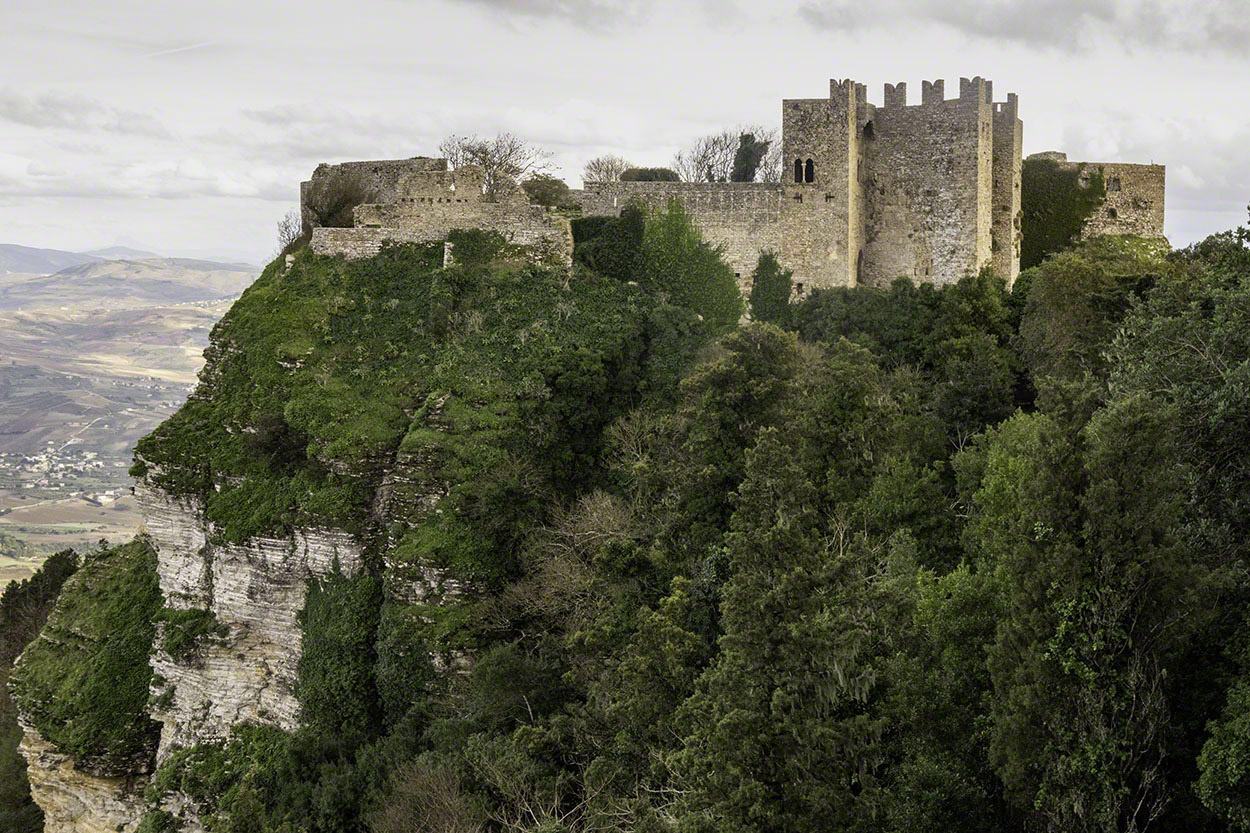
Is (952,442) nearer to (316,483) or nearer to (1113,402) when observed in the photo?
(1113,402)

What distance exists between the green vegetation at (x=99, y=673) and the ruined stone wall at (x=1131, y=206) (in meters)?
35.4

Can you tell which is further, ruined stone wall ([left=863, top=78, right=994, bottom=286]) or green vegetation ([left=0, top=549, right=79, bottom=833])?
green vegetation ([left=0, top=549, right=79, bottom=833])

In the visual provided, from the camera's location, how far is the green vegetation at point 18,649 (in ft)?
155

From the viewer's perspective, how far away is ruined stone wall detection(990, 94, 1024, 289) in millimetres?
41031

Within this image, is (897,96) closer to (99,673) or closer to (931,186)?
(931,186)

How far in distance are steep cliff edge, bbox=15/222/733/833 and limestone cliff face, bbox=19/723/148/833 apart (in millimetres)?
76

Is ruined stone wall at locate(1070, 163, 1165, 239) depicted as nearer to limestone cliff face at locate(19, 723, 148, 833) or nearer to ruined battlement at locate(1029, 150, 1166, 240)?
ruined battlement at locate(1029, 150, 1166, 240)

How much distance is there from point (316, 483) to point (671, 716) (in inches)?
637

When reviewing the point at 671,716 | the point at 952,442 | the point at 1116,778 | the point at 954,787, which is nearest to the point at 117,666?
the point at 671,716

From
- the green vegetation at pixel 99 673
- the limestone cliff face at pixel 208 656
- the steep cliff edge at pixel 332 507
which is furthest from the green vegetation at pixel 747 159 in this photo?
the green vegetation at pixel 99 673

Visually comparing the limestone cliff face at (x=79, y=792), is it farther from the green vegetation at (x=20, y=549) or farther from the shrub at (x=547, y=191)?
the green vegetation at (x=20, y=549)

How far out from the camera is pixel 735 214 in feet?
140

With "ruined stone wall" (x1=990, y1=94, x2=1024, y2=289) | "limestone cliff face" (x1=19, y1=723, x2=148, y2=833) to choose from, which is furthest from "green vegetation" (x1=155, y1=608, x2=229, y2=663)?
"ruined stone wall" (x1=990, y1=94, x2=1024, y2=289)

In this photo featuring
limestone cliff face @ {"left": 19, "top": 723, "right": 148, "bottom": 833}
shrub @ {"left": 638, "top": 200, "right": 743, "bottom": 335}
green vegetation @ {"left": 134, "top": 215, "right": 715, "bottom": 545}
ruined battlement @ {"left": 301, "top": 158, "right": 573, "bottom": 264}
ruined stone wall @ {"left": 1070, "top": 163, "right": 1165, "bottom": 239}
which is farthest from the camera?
ruined battlement @ {"left": 301, "top": 158, "right": 573, "bottom": 264}
